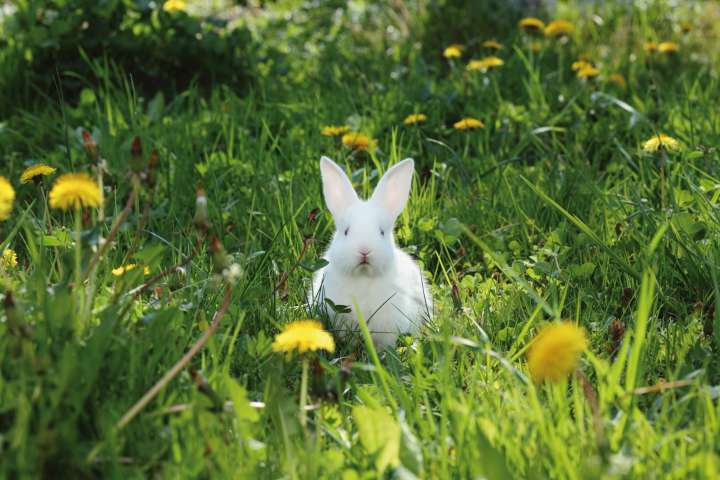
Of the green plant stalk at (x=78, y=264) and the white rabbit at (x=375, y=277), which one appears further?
the white rabbit at (x=375, y=277)

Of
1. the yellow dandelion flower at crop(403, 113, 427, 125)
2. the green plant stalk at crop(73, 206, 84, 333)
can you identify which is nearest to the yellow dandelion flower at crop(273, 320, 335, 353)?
the green plant stalk at crop(73, 206, 84, 333)

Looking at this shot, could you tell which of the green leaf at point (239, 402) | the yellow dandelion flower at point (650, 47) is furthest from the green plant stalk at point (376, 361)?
the yellow dandelion flower at point (650, 47)

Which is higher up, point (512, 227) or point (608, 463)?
point (608, 463)

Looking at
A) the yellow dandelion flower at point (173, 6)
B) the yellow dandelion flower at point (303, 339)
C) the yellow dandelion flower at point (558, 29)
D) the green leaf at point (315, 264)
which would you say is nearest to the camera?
the yellow dandelion flower at point (303, 339)

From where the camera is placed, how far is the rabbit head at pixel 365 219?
113 inches

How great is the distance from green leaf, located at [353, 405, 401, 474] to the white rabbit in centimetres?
92

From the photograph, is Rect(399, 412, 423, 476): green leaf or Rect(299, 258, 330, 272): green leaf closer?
Rect(399, 412, 423, 476): green leaf

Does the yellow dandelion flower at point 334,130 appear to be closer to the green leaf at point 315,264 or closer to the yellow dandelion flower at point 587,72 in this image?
the green leaf at point 315,264

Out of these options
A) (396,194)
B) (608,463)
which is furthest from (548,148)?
(608,463)

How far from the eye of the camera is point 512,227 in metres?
3.49

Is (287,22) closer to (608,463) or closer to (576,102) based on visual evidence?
(576,102)

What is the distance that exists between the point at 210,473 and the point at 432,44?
14.7 feet

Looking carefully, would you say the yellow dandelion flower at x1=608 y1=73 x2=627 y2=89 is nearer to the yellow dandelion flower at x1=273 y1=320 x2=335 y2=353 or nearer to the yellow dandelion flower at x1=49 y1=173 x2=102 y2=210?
the yellow dandelion flower at x1=273 y1=320 x2=335 y2=353

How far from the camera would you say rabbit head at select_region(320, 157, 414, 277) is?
287 cm
